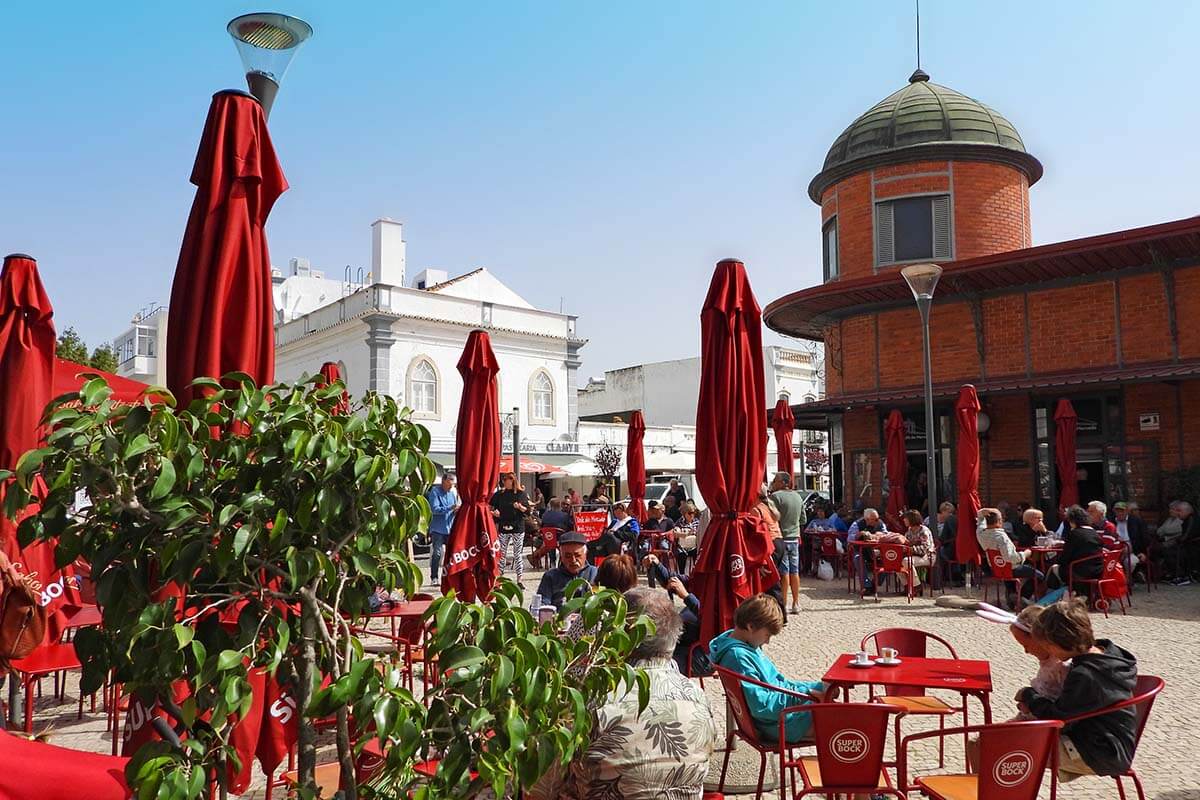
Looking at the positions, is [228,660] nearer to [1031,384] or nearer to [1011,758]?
[1011,758]

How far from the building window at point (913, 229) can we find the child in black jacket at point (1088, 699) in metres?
17.4

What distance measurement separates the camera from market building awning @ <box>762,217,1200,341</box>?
15594 mm

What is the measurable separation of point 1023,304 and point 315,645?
18463mm

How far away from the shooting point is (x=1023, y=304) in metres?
18.0

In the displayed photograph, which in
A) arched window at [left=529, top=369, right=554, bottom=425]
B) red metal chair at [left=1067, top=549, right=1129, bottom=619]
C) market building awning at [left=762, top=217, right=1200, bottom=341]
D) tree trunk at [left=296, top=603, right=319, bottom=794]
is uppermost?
market building awning at [left=762, top=217, right=1200, bottom=341]

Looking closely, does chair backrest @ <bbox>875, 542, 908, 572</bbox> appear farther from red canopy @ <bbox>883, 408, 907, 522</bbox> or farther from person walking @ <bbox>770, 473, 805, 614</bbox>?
red canopy @ <bbox>883, 408, 907, 522</bbox>

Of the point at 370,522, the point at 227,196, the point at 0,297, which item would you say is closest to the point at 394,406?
the point at 370,522

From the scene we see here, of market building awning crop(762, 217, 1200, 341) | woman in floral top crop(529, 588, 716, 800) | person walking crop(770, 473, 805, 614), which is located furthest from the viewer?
market building awning crop(762, 217, 1200, 341)

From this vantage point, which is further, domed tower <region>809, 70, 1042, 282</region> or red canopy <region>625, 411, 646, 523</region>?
domed tower <region>809, 70, 1042, 282</region>

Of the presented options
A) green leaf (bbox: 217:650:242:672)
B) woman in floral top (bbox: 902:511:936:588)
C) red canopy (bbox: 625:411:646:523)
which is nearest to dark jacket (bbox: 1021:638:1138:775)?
green leaf (bbox: 217:650:242:672)

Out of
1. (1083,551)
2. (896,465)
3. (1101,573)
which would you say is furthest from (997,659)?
(896,465)

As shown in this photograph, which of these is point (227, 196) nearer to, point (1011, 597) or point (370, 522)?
point (370, 522)

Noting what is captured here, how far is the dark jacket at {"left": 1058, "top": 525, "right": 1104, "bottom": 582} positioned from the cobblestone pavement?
60 cm

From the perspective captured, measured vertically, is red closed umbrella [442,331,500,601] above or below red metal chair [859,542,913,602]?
above
